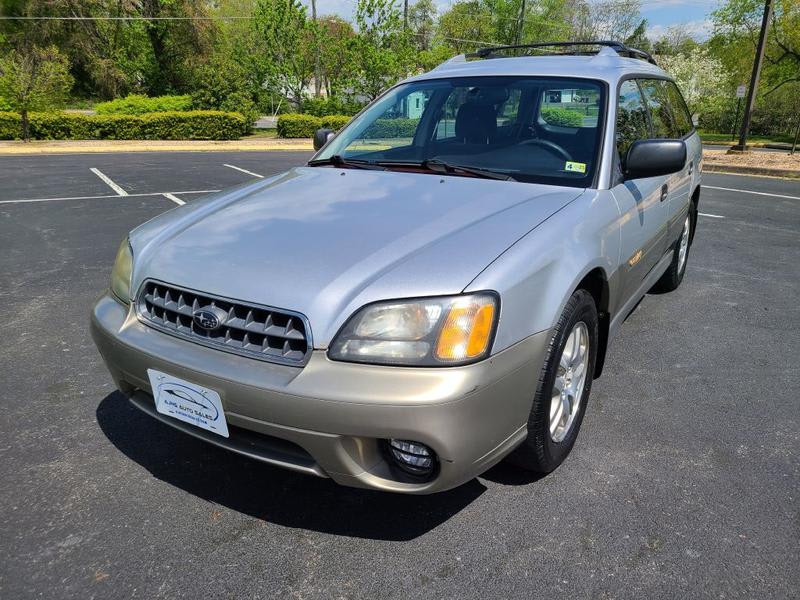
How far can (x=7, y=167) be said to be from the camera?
1265 cm

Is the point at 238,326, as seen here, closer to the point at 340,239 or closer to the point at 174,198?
the point at 340,239

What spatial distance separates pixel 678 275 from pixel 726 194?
658cm

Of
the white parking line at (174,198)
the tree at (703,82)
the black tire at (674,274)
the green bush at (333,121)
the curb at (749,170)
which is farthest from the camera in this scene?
the tree at (703,82)

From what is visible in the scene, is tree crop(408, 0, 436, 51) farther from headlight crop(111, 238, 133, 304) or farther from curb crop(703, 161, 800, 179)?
headlight crop(111, 238, 133, 304)

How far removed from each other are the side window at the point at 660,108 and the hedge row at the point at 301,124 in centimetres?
1867

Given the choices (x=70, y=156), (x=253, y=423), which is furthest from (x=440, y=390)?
(x=70, y=156)

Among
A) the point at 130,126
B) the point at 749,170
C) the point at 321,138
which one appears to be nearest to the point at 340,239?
the point at 321,138

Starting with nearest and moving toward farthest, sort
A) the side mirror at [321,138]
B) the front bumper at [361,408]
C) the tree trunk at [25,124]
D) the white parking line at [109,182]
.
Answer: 1. the front bumper at [361,408]
2. the side mirror at [321,138]
3. the white parking line at [109,182]
4. the tree trunk at [25,124]

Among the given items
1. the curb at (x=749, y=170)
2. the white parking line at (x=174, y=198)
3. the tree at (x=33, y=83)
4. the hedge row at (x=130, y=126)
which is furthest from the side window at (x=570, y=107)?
the hedge row at (x=130, y=126)

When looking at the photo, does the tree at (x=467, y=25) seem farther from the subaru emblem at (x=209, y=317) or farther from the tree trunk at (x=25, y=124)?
the subaru emblem at (x=209, y=317)

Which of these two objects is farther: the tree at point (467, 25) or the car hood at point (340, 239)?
the tree at point (467, 25)

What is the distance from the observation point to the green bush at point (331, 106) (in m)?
24.0

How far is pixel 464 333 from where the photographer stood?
1.81 m

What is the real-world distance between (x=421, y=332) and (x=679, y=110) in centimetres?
376
